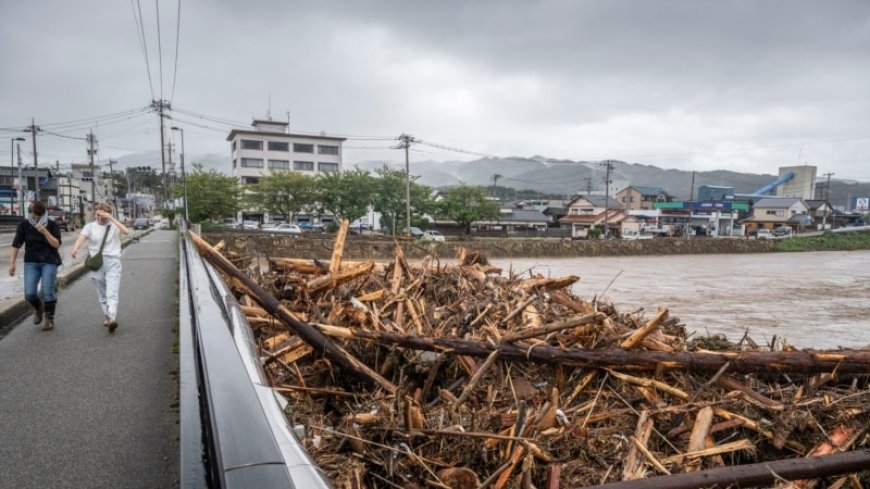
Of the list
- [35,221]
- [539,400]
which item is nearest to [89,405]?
[539,400]

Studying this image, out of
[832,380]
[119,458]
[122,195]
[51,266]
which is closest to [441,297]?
[119,458]

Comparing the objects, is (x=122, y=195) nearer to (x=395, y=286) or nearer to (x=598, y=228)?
(x=598, y=228)

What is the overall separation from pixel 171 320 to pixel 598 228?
6411 centimetres

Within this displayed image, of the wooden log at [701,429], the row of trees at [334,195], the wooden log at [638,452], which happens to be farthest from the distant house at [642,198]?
the wooden log at [638,452]

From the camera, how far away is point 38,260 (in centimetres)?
619

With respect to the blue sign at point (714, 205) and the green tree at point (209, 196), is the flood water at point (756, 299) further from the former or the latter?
the blue sign at point (714, 205)

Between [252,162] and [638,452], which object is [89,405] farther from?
[252,162]

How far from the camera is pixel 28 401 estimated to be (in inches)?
147

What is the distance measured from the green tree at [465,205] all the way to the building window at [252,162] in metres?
38.7

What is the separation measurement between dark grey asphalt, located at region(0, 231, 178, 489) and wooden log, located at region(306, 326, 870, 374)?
1398 millimetres

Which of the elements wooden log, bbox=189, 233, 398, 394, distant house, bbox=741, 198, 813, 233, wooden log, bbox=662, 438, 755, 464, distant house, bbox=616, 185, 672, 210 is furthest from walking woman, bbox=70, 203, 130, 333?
distant house, bbox=616, 185, 672, 210

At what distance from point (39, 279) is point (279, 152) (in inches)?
3049

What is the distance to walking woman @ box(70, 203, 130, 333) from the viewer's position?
6.09 metres

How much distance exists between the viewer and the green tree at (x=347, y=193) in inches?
1957
